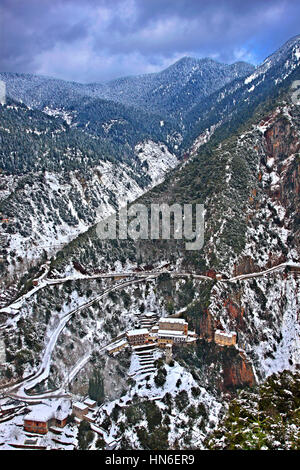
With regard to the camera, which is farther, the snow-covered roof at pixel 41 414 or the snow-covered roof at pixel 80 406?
the snow-covered roof at pixel 80 406

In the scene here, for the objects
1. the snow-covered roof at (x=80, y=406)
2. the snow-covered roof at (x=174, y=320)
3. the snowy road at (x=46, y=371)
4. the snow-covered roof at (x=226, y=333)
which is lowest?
the snow-covered roof at (x=80, y=406)

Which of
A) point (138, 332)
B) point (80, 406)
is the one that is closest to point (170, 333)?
point (138, 332)

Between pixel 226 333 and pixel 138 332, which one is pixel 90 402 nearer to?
pixel 138 332

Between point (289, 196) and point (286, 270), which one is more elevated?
point (289, 196)

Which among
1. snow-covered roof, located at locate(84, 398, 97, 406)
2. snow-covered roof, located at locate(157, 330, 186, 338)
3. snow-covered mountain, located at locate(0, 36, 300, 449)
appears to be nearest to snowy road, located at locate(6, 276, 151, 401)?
snow-covered mountain, located at locate(0, 36, 300, 449)

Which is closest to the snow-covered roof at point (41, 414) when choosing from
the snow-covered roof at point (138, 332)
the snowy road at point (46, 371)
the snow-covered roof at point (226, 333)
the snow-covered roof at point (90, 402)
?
the snowy road at point (46, 371)

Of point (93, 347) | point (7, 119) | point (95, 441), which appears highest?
point (7, 119)

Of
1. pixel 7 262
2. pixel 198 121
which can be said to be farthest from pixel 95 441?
pixel 198 121

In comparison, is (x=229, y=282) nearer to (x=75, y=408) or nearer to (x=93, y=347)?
(x=93, y=347)

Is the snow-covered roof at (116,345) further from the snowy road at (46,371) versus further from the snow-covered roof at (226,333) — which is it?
the snow-covered roof at (226,333)

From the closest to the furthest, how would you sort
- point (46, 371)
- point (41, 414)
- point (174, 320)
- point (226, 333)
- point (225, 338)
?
point (41, 414)
point (46, 371)
point (225, 338)
point (226, 333)
point (174, 320)

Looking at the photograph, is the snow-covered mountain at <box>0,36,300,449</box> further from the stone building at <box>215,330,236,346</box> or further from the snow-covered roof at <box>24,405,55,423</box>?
the snow-covered roof at <box>24,405,55,423</box>
